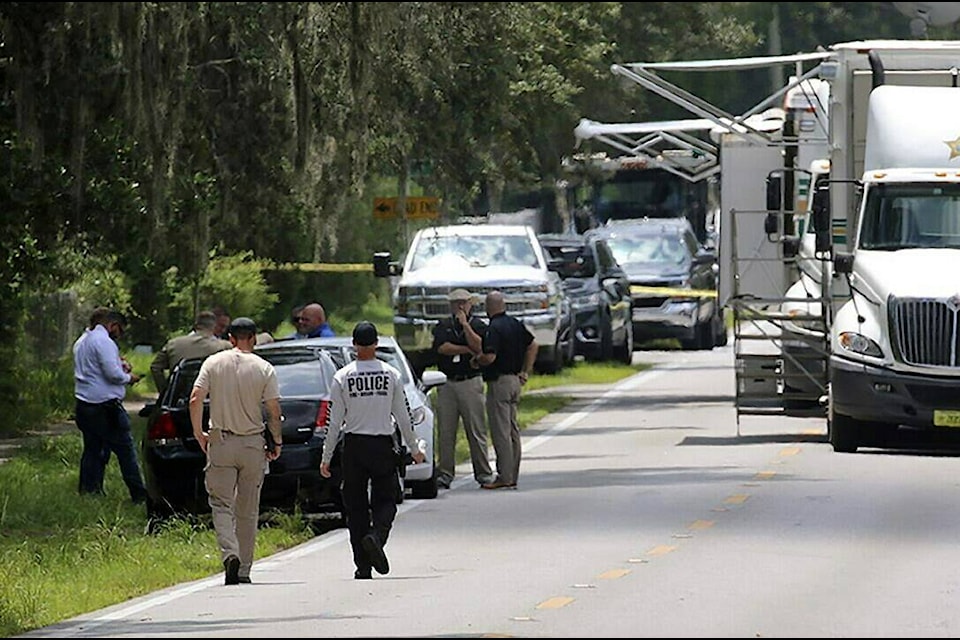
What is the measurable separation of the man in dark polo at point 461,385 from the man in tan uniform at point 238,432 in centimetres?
654

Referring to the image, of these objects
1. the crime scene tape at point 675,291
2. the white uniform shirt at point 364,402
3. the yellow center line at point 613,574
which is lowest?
the crime scene tape at point 675,291

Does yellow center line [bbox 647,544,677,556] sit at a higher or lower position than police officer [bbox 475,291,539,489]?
lower

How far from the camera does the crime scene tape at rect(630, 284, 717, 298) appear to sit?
42719 millimetres

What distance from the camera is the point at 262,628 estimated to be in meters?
13.3

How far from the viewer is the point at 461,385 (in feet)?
76.3

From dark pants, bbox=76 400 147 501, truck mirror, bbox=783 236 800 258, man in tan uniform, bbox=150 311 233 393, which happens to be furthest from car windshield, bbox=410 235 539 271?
dark pants, bbox=76 400 147 501

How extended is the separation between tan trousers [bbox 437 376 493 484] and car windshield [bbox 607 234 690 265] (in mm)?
20760

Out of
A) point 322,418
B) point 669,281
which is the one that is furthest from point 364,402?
point 669,281

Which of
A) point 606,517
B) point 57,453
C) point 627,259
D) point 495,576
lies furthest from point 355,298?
point 495,576

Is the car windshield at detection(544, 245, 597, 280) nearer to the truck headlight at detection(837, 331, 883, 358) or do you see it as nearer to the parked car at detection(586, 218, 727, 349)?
the parked car at detection(586, 218, 727, 349)

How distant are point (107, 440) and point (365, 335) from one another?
21.9ft

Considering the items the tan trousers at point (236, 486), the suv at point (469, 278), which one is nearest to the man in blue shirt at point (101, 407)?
the tan trousers at point (236, 486)

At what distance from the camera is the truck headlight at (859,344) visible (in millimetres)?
23375

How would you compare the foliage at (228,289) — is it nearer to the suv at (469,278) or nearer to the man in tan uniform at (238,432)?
the suv at (469,278)
